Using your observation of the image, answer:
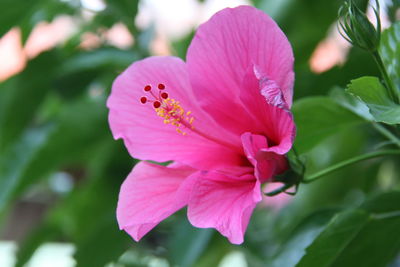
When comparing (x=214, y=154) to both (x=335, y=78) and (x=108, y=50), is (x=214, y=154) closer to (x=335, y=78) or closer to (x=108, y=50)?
(x=335, y=78)

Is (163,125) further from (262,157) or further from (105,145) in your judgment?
(105,145)

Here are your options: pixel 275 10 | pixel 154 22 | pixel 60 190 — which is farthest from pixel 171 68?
pixel 60 190

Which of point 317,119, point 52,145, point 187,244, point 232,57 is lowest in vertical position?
point 187,244

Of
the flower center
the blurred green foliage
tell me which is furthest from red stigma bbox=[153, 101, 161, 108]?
the blurred green foliage

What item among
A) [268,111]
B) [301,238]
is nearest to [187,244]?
[301,238]

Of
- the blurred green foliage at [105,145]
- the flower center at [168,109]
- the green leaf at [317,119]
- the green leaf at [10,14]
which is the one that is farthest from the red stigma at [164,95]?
the green leaf at [10,14]
